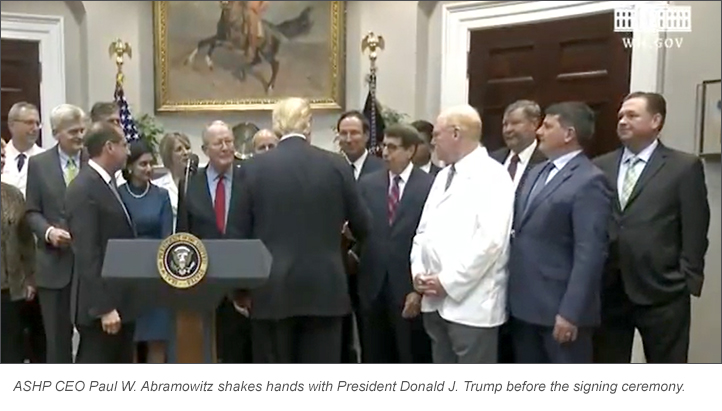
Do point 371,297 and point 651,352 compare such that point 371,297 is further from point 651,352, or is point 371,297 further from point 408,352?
point 651,352

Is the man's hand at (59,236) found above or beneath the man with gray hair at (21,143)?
beneath

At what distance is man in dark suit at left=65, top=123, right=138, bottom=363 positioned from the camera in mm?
2912

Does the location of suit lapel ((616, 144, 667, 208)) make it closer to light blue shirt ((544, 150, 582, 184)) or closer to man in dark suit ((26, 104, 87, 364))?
light blue shirt ((544, 150, 582, 184))

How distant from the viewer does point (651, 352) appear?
2.96 m

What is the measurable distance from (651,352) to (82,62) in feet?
8.93

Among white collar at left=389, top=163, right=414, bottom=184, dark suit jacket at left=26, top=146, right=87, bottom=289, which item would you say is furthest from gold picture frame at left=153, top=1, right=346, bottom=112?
dark suit jacket at left=26, top=146, right=87, bottom=289

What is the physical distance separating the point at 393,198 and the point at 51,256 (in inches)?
59.4

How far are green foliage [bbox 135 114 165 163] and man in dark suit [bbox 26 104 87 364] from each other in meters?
0.26

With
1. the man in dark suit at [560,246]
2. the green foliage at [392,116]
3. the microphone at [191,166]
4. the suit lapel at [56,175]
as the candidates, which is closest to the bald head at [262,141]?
the microphone at [191,166]

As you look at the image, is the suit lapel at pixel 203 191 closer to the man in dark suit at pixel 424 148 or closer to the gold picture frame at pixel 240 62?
the gold picture frame at pixel 240 62

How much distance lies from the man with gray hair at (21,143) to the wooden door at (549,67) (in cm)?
193

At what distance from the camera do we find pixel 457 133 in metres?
2.80

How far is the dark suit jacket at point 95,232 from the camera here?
2910 millimetres
